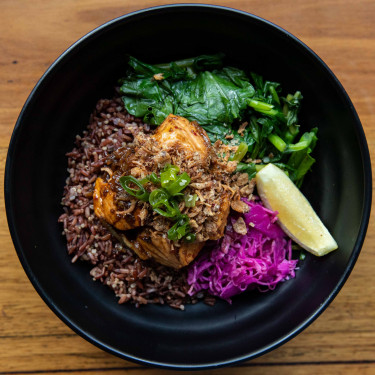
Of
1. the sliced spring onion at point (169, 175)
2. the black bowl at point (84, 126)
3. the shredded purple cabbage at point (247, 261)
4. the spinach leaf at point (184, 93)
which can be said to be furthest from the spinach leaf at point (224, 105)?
the sliced spring onion at point (169, 175)

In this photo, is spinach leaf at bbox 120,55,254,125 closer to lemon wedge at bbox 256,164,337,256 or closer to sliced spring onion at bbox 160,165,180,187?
lemon wedge at bbox 256,164,337,256

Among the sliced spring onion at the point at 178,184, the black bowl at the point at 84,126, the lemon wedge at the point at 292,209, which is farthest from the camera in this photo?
the lemon wedge at the point at 292,209

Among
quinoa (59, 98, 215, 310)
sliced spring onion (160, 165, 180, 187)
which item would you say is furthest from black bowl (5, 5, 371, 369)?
sliced spring onion (160, 165, 180, 187)

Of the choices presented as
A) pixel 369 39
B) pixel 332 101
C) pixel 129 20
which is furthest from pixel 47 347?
pixel 369 39

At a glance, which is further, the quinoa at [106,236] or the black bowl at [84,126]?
the quinoa at [106,236]

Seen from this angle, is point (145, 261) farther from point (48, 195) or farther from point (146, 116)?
point (146, 116)

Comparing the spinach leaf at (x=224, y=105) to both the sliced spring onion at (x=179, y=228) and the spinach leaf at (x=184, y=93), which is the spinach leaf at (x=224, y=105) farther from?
the sliced spring onion at (x=179, y=228)
